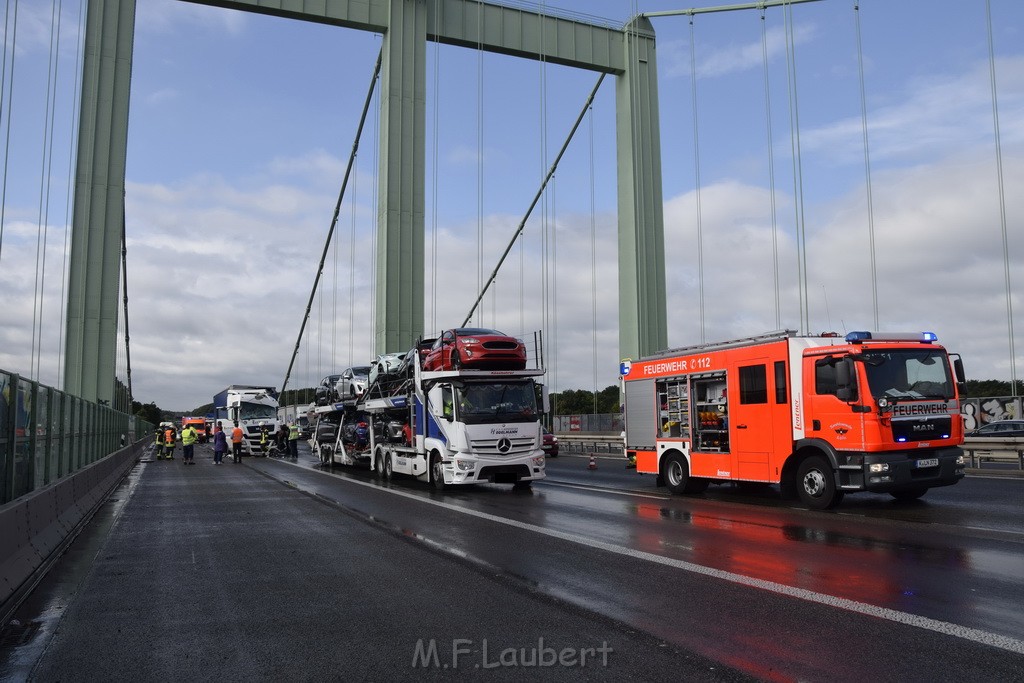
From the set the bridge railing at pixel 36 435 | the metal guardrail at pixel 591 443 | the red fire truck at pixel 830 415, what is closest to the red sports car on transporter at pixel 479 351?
the red fire truck at pixel 830 415

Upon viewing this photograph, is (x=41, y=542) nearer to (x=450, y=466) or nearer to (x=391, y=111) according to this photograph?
(x=450, y=466)

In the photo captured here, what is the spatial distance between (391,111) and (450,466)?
22.8 m

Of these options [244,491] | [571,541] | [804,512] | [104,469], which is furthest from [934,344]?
[104,469]

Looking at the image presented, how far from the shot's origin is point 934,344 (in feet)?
42.0

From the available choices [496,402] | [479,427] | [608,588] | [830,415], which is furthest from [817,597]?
[496,402]

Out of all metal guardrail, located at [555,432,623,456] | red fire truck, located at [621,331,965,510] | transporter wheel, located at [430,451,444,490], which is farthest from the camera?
metal guardrail, located at [555,432,623,456]

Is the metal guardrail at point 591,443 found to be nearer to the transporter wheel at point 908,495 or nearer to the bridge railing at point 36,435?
the transporter wheel at point 908,495

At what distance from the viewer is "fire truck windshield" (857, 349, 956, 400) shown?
477 inches

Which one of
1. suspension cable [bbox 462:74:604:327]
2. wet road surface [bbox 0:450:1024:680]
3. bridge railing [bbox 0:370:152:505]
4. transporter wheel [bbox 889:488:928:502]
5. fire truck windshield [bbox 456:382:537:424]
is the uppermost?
suspension cable [bbox 462:74:604:327]

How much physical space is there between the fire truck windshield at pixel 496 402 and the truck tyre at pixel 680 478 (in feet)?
10.3

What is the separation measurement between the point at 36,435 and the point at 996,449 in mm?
20962

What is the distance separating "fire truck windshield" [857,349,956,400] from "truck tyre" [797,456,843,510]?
1352 millimetres

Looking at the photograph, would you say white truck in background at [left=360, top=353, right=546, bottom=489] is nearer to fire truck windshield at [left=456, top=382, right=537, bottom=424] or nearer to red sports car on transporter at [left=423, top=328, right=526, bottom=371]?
fire truck windshield at [left=456, top=382, right=537, bottom=424]

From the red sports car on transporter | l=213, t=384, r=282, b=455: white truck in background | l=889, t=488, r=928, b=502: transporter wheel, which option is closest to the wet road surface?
l=889, t=488, r=928, b=502: transporter wheel
